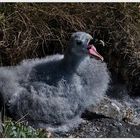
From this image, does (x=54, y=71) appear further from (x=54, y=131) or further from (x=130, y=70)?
(x=130, y=70)

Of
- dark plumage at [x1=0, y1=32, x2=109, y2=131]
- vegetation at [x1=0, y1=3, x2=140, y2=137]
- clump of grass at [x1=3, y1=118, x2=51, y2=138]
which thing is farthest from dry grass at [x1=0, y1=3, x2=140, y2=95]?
clump of grass at [x1=3, y1=118, x2=51, y2=138]

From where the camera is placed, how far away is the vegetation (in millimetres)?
4984

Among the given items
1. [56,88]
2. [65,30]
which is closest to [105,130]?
[56,88]

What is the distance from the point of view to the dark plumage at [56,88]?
4418 mm

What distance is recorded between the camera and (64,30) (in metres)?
5.09

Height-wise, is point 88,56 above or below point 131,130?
above

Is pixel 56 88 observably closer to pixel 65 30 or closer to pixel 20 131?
pixel 20 131

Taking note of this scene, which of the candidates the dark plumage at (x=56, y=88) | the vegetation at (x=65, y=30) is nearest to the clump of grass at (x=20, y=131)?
the dark plumage at (x=56, y=88)

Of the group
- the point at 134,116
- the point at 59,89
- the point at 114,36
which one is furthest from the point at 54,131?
the point at 114,36

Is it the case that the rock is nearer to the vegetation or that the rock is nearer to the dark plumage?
the dark plumage

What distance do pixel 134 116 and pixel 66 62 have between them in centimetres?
70

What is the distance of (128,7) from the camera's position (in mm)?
5191

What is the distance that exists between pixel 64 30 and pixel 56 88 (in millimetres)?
778

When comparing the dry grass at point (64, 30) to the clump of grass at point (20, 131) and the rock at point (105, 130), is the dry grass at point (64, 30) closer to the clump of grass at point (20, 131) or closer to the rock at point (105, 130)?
the rock at point (105, 130)
